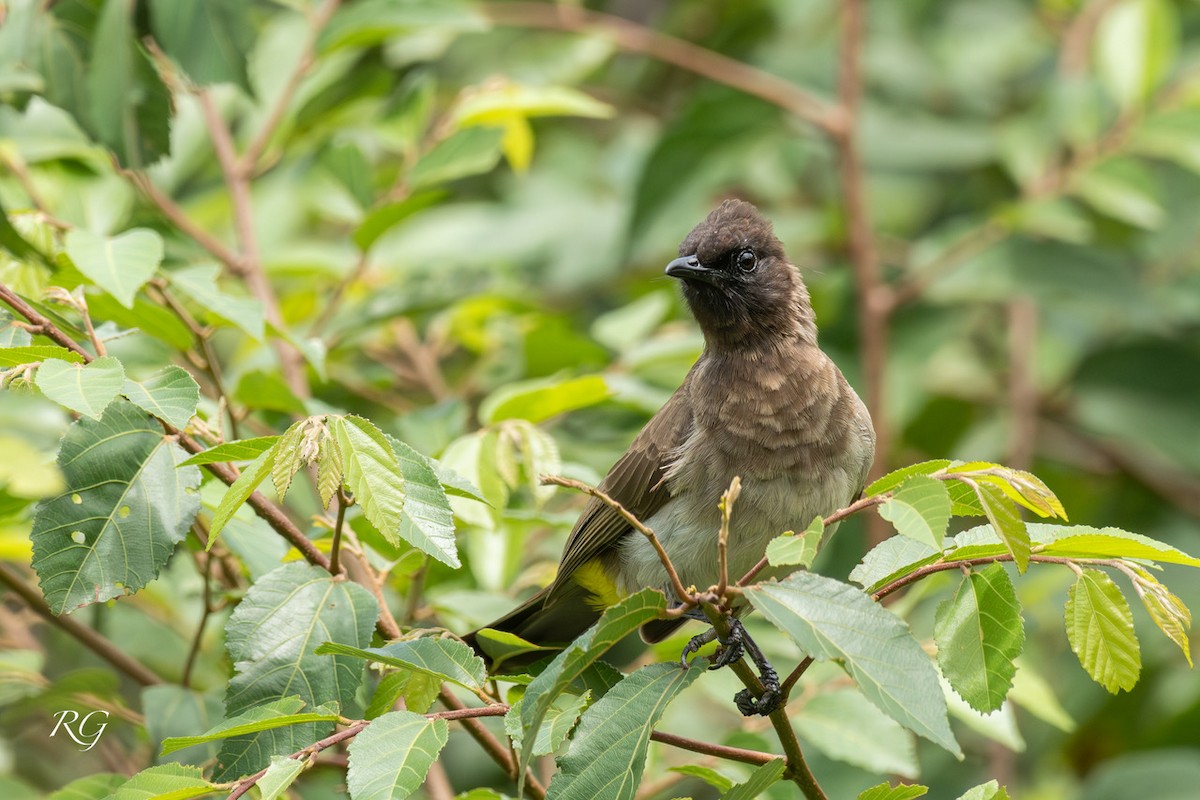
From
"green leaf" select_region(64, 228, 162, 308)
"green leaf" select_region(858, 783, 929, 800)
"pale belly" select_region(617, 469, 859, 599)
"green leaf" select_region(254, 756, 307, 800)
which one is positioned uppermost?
"green leaf" select_region(64, 228, 162, 308)

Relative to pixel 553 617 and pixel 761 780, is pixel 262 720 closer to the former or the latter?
pixel 761 780

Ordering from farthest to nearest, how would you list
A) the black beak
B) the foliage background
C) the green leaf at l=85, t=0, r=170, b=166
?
the black beak
the foliage background
the green leaf at l=85, t=0, r=170, b=166

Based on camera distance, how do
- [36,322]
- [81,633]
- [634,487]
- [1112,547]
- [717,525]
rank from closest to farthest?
[1112,547], [36,322], [81,633], [717,525], [634,487]

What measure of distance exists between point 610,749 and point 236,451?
635 mm

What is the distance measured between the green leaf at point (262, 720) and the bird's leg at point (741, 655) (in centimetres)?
52

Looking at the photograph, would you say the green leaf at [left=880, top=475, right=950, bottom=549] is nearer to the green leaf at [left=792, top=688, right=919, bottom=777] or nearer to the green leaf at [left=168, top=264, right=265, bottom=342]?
the green leaf at [left=792, top=688, right=919, bottom=777]

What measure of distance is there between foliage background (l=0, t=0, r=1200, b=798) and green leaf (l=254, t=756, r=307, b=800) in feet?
2.14

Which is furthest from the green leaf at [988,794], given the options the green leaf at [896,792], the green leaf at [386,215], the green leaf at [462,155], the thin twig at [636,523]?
the green leaf at [462,155]

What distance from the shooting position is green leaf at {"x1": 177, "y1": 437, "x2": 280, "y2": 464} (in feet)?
5.60

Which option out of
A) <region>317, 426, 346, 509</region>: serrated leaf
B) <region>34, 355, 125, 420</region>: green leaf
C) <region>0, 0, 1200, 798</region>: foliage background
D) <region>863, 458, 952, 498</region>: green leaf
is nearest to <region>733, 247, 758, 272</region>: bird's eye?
<region>0, 0, 1200, 798</region>: foliage background

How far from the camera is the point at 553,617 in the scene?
3.01 m

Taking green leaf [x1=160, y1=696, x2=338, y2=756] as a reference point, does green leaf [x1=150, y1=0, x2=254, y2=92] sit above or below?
above

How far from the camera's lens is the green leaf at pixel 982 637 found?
1.66 m

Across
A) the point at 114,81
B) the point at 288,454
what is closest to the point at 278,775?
the point at 288,454
